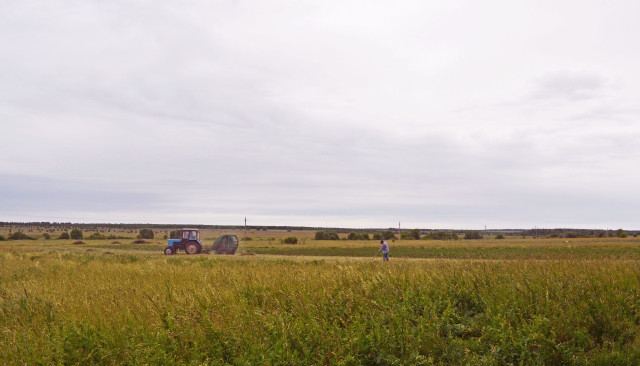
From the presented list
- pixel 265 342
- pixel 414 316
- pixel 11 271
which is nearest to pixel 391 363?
pixel 414 316

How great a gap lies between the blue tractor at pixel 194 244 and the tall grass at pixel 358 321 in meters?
33.5

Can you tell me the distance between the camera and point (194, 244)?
4297 cm

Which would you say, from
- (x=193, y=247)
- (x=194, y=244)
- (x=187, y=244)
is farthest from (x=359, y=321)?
(x=187, y=244)

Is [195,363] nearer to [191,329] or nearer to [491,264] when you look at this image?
[191,329]

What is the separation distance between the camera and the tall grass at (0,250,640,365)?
609cm

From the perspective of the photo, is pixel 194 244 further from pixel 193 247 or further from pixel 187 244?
pixel 187 244

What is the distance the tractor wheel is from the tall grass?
3330 centimetres

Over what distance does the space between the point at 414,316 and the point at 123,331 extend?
184 inches

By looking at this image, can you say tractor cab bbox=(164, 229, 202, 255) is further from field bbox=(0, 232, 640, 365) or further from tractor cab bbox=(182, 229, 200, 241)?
field bbox=(0, 232, 640, 365)

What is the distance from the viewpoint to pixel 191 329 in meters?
6.83

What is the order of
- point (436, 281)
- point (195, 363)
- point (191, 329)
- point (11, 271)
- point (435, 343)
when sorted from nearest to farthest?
point (195, 363), point (435, 343), point (191, 329), point (436, 281), point (11, 271)

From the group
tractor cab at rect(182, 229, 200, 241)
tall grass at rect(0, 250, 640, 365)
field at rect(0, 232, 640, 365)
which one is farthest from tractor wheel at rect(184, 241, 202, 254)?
tall grass at rect(0, 250, 640, 365)

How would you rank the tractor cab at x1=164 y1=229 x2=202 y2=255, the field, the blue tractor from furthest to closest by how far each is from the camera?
the blue tractor < the tractor cab at x1=164 y1=229 x2=202 y2=255 < the field

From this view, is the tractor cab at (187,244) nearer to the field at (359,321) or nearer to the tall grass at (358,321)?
the field at (359,321)
